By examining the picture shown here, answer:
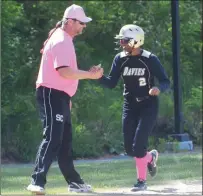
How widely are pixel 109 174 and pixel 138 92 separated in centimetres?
207

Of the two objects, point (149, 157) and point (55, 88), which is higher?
point (55, 88)

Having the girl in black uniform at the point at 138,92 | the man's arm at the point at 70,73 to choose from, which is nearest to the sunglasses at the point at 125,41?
the girl in black uniform at the point at 138,92

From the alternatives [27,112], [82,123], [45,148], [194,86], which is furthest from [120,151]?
[45,148]

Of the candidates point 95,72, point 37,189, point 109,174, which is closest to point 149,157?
point 95,72

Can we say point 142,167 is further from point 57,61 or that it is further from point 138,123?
point 57,61

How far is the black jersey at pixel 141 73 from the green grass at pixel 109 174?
123 cm

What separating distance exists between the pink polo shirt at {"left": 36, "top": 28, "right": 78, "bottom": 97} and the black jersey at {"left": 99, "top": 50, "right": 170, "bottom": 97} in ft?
3.34

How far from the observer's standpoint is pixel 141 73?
Result: 774 centimetres

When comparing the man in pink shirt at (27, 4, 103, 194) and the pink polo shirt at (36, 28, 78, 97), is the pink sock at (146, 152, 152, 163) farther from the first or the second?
the pink polo shirt at (36, 28, 78, 97)

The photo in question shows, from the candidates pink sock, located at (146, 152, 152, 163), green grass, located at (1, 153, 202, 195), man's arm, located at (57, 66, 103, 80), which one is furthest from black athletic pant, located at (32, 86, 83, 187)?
pink sock, located at (146, 152, 152, 163)

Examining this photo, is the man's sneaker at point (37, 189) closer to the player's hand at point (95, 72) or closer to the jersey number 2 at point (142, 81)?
the player's hand at point (95, 72)

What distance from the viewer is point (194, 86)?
15.5 metres

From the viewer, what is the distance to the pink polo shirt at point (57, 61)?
680 centimetres

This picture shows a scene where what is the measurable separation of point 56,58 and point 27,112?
5.95m
